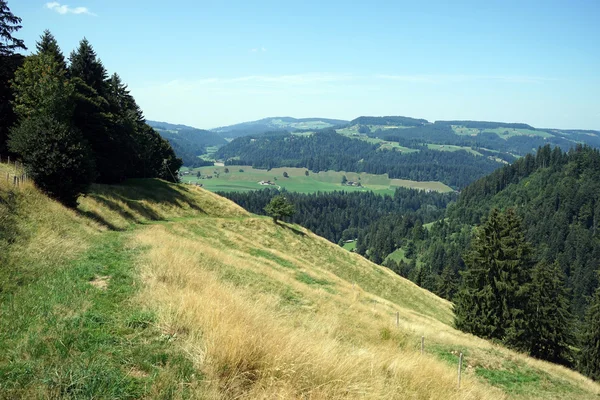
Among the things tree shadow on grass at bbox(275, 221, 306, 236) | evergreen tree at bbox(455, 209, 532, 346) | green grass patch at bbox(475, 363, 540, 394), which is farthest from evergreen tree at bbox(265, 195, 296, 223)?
green grass patch at bbox(475, 363, 540, 394)

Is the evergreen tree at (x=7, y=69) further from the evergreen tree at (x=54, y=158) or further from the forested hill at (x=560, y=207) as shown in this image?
the forested hill at (x=560, y=207)

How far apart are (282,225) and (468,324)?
25704 mm

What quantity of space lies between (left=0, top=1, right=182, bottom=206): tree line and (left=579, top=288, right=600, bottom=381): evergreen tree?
5234 cm

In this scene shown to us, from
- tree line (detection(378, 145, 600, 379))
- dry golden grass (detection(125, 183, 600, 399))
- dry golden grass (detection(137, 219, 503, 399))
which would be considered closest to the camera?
dry golden grass (detection(137, 219, 503, 399))

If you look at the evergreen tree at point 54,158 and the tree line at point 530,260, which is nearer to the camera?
the evergreen tree at point 54,158

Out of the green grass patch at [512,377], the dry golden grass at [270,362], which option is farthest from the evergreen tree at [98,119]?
the green grass patch at [512,377]

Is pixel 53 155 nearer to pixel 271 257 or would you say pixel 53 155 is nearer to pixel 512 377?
pixel 271 257

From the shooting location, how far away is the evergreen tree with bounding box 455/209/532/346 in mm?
32656

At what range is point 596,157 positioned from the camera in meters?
179

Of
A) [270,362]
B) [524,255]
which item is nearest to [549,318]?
[524,255]

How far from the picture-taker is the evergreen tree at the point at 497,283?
32.7 meters

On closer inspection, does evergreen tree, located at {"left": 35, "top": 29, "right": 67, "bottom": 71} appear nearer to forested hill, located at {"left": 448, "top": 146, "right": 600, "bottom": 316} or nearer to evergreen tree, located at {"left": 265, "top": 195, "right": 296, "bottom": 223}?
evergreen tree, located at {"left": 265, "top": 195, "right": 296, "bottom": 223}

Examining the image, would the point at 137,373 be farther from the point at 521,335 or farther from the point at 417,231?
the point at 417,231

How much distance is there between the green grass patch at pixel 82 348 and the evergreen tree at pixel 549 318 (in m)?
42.7
